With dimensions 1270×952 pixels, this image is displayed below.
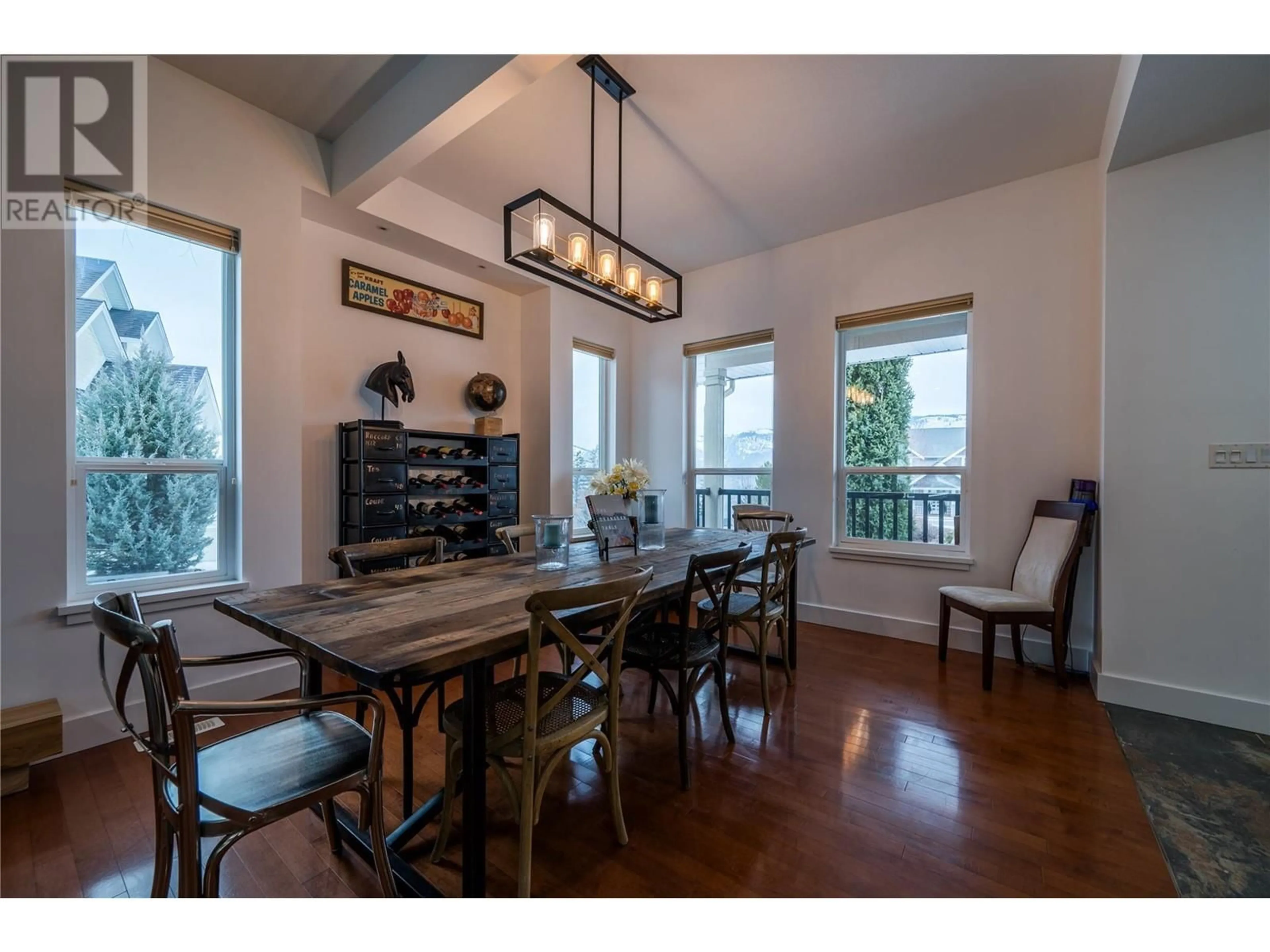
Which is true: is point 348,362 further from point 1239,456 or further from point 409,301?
point 1239,456

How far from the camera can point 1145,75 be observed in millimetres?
2008

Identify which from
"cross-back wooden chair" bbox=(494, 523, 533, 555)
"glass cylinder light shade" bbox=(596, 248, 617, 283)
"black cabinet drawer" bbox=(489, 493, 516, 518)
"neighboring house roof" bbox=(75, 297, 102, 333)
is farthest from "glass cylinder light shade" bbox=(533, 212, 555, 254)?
"black cabinet drawer" bbox=(489, 493, 516, 518)

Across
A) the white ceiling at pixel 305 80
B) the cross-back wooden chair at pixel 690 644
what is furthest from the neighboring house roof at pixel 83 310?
the cross-back wooden chair at pixel 690 644

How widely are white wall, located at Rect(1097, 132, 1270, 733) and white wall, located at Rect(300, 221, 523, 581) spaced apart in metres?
4.14

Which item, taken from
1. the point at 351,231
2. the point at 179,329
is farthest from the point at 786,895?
the point at 351,231

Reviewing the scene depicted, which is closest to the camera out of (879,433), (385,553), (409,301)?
(385,553)

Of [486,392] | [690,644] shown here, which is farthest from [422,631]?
[486,392]

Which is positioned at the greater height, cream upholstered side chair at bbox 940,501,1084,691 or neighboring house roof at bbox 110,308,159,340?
neighboring house roof at bbox 110,308,159,340

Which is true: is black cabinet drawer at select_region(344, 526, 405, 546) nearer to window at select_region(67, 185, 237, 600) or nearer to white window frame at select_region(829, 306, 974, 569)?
window at select_region(67, 185, 237, 600)

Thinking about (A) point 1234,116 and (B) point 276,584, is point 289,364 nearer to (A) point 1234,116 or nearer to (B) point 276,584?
(B) point 276,584

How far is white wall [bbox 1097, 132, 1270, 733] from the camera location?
7.62ft

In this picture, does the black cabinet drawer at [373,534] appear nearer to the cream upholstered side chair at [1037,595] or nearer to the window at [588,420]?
the window at [588,420]

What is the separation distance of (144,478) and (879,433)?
14.7 ft

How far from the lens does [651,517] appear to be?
2707 millimetres
